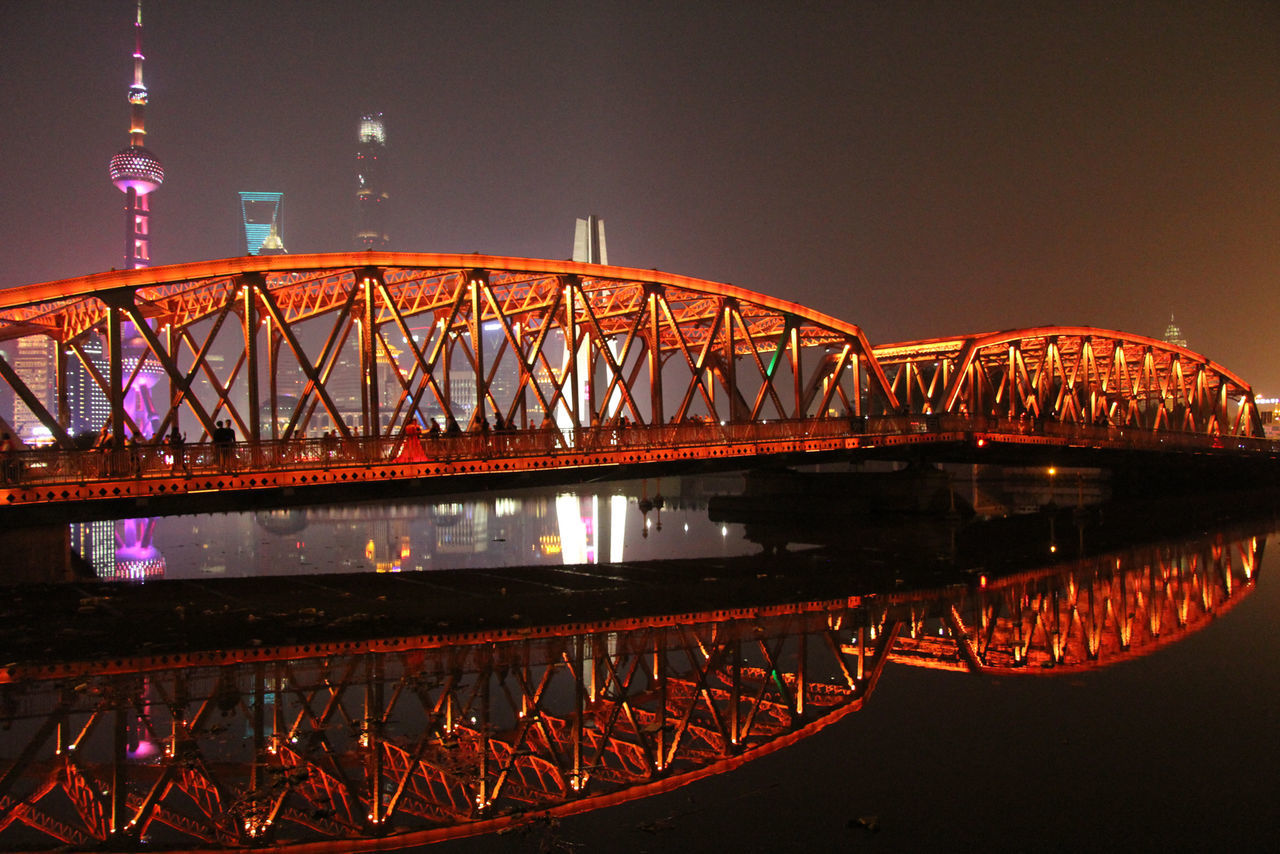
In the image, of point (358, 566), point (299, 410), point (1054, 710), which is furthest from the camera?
point (358, 566)

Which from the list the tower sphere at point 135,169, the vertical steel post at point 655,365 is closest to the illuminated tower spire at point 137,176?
the tower sphere at point 135,169

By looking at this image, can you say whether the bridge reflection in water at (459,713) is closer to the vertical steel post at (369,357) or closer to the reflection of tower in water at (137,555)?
the vertical steel post at (369,357)

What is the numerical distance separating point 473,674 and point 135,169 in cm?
20579

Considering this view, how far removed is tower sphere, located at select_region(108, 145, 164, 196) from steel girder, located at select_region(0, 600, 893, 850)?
662 ft

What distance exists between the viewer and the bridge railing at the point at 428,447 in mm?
20438

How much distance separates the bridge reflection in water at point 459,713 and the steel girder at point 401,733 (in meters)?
0.04

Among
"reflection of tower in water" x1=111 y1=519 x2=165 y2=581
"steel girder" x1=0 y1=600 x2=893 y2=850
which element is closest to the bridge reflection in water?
"steel girder" x1=0 y1=600 x2=893 y2=850

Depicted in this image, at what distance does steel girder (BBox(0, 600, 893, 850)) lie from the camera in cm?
888

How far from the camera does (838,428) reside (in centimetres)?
3797

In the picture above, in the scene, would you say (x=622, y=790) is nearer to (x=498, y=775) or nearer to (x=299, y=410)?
(x=498, y=775)

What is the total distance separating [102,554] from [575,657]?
27341mm

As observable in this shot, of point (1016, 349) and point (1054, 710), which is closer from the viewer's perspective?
point (1054, 710)

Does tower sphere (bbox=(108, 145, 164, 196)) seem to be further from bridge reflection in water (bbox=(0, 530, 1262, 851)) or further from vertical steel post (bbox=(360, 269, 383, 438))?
bridge reflection in water (bbox=(0, 530, 1262, 851))

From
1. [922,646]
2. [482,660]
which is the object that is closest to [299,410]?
[482,660]
